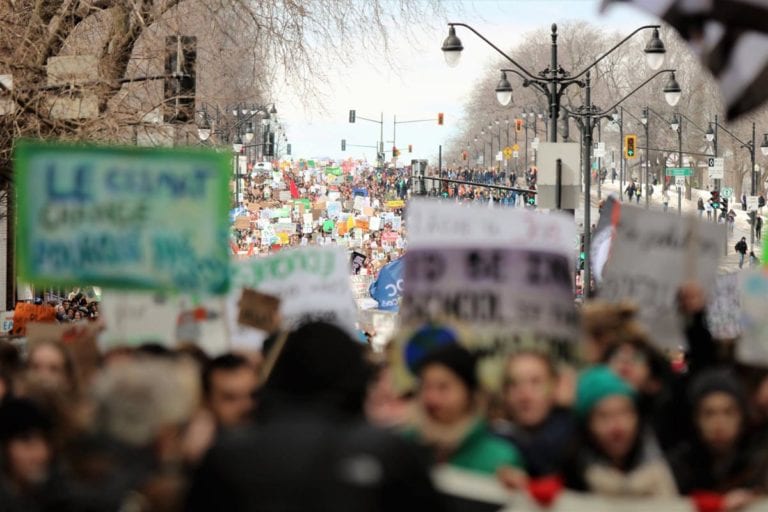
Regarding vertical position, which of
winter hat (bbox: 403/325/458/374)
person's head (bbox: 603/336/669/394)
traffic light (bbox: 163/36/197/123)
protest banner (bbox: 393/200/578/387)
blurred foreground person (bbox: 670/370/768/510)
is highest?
traffic light (bbox: 163/36/197/123)

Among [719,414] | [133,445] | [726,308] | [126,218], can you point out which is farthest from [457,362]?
[726,308]

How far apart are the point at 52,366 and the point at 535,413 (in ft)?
7.27

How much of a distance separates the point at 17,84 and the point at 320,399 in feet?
48.1

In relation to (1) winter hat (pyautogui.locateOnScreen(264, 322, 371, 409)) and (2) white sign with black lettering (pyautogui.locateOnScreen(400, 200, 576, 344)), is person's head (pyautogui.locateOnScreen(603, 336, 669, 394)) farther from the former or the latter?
(1) winter hat (pyautogui.locateOnScreen(264, 322, 371, 409))

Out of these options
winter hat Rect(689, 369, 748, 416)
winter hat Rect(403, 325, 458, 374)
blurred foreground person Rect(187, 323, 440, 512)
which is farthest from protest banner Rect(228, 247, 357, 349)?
blurred foreground person Rect(187, 323, 440, 512)

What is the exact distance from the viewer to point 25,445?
500 cm

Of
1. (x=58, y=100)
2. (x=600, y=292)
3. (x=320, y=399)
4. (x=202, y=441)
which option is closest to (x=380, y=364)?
(x=600, y=292)

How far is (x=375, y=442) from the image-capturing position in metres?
3.46

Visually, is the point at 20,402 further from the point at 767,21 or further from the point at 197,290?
the point at 767,21

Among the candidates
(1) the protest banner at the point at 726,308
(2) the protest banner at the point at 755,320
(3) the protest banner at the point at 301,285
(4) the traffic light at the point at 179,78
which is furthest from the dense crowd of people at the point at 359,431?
(4) the traffic light at the point at 179,78

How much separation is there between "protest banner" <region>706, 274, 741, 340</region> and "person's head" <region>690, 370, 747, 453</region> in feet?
12.6

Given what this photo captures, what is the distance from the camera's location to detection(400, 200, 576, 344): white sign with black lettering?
6031 mm

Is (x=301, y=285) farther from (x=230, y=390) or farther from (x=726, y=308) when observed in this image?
(x=230, y=390)

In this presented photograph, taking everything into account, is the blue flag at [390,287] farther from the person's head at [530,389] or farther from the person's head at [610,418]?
the person's head at [610,418]
